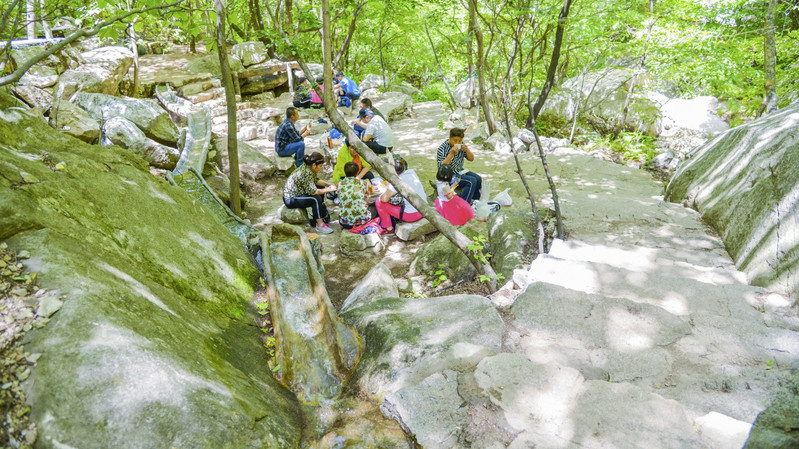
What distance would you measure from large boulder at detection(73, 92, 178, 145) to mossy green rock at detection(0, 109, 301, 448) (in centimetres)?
432

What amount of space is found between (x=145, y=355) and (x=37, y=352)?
15.5 inches

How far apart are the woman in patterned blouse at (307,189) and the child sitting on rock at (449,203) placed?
1.78 meters

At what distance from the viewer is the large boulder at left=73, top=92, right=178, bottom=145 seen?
7.25 meters

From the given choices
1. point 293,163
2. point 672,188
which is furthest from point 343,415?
point 293,163

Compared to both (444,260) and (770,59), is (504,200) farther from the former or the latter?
(770,59)

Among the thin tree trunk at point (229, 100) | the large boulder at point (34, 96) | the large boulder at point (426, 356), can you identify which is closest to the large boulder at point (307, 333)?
the large boulder at point (426, 356)

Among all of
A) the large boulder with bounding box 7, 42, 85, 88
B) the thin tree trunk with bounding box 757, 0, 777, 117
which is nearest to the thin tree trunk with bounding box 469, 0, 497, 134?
the thin tree trunk with bounding box 757, 0, 777, 117

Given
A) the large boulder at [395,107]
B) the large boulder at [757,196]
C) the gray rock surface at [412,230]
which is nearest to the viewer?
the large boulder at [757,196]

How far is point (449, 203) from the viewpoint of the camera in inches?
247

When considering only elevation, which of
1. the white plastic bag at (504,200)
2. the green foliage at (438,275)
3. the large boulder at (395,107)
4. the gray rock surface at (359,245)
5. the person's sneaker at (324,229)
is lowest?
the person's sneaker at (324,229)

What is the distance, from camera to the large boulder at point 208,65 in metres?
13.5

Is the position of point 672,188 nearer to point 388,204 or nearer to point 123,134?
point 388,204

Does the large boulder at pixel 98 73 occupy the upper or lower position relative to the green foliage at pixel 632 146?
upper

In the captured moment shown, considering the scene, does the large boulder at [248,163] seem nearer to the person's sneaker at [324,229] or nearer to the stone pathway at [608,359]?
the person's sneaker at [324,229]
